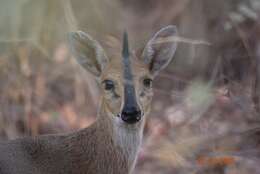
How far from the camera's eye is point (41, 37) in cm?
982

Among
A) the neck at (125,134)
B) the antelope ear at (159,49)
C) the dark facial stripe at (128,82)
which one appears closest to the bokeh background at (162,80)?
the antelope ear at (159,49)

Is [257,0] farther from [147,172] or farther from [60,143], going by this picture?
[60,143]

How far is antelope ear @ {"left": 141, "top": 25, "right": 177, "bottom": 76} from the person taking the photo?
6.70 m

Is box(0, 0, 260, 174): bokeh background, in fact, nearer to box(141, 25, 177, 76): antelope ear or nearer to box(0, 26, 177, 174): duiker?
box(141, 25, 177, 76): antelope ear

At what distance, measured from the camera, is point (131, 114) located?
6062 mm

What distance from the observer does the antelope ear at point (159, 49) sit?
670cm

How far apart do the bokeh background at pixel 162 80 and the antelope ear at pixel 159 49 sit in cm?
60

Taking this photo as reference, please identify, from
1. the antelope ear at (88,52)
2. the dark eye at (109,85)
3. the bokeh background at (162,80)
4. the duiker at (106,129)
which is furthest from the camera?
the bokeh background at (162,80)

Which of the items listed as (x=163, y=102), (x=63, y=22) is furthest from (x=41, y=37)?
(x=163, y=102)

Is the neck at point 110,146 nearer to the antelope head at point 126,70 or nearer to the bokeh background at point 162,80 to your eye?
the antelope head at point 126,70

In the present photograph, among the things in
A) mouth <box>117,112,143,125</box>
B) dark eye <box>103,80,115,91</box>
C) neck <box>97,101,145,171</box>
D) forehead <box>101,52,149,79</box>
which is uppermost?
forehead <box>101,52,149,79</box>

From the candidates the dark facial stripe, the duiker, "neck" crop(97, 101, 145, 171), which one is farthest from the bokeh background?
the dark facial stripe

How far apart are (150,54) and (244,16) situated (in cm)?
385

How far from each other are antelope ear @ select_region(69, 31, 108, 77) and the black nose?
2.23 ft
